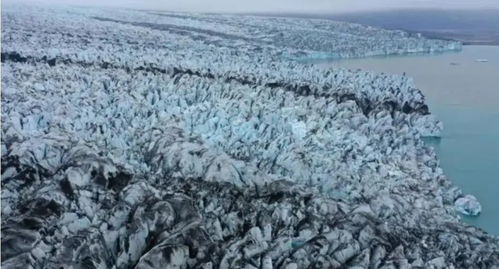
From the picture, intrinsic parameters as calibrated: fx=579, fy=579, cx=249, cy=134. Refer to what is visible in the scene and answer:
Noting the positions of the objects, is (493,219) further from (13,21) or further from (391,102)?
(13,21)

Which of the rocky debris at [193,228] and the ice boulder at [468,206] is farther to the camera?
the ice boulder at [468,206]

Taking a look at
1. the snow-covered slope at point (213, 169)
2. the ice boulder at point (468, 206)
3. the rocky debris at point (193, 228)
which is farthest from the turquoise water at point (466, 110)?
the rocky debris at point (193, 228)

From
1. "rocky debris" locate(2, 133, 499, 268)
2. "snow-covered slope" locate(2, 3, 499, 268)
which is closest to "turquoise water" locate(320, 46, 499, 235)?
"snow-covered slope" locate(2, 3, 499, 268)

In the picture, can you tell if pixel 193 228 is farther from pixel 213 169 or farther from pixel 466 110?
pixel 466 110

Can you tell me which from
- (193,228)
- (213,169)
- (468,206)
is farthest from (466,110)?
(193,228)

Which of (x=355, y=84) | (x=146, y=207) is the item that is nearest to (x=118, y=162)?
(x=146, y=207)

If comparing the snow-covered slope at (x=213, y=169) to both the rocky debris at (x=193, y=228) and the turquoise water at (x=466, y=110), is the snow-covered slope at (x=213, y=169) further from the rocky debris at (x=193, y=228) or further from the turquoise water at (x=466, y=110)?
the turquoise water at (x=466, y=110)
